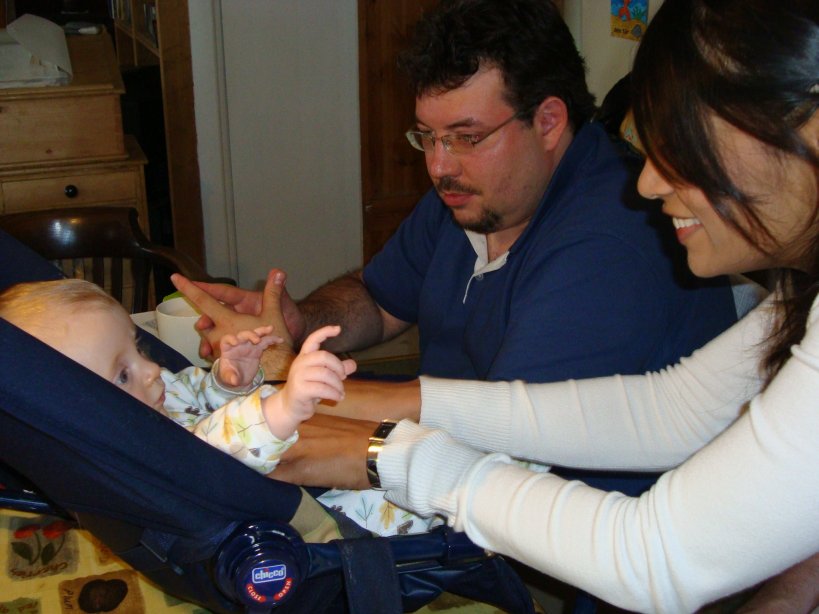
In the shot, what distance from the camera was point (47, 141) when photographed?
9.32 feet

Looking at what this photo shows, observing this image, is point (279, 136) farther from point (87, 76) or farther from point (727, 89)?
point (727, 89)

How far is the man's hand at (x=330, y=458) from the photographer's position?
1.09 metres

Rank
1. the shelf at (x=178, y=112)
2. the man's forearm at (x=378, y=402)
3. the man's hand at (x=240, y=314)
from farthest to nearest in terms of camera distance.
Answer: the shelf at (x=178, y=112)
the man's hand at (x=240, y=314)
the man's forearm at (x=378, y=402)

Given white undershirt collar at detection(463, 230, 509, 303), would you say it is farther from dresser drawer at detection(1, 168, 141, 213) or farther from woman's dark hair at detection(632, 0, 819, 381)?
dresser drawer at detection(1, 168, 141, 213)

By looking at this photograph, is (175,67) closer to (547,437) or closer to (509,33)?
(509,33)

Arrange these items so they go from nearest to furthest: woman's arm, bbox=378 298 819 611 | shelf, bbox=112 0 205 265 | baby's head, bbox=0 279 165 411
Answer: woman's arm, bbox=378 298 819 611 → baby's head, bbox=0 279 165 411 → shelf, bbox=112 0 205 265

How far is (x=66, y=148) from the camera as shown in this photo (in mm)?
2861

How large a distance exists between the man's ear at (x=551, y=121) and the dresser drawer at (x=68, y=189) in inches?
70.4

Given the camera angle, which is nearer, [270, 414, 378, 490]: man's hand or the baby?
the baby

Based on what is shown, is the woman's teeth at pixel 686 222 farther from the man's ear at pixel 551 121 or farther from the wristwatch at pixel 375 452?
the man's ear at pixel 551 121

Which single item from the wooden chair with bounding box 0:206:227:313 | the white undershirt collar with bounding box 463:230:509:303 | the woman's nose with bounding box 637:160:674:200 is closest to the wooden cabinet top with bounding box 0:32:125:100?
the wooden chair with bounding box 0:206:227:313

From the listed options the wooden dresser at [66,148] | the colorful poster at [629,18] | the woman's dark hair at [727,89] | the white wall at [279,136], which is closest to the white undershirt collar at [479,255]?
the woman's dark hair at [727,89]

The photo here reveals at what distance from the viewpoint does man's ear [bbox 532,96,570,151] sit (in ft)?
5.07

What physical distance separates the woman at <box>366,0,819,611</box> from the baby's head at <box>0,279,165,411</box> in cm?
36
